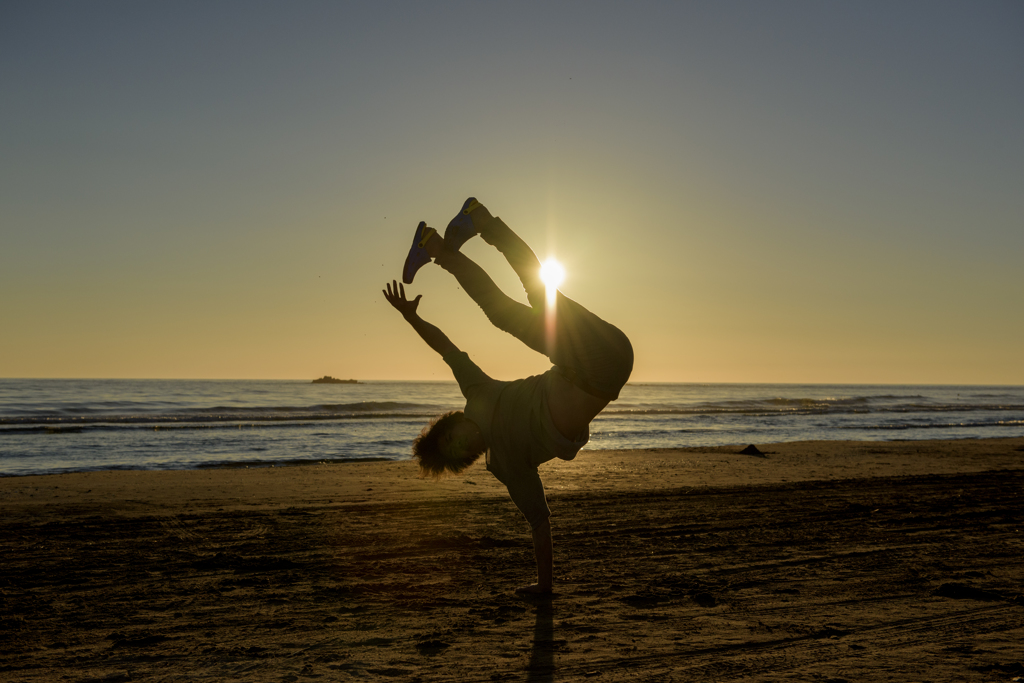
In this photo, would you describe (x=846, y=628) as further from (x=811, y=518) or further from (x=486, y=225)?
(x=811, y=518)

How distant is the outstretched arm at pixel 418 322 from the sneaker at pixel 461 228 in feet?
1.69

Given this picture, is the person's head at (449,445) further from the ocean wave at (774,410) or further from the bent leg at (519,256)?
the ocean wave at (774,410)

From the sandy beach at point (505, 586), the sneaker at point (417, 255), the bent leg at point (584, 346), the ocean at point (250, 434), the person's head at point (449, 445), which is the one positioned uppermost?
the sneaker at point (417, 255)

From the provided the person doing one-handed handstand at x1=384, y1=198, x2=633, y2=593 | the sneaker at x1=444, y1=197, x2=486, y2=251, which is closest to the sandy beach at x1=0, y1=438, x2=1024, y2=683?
the person doing one-handed handstand at x1=384, y1=198, x2=633, y2=593

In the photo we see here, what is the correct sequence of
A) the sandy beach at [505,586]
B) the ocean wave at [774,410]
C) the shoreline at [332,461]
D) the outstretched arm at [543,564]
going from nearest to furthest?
1. the sandy beach at [505,586]
2. the outstretched arm at [543,564]
3. the shoreline at [332,461]
4. the ocean wave at [774,410]

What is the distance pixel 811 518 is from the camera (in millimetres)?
8234

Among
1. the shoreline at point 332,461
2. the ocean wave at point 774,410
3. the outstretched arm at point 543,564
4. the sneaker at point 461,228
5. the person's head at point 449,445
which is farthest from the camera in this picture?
the ocean wave at point 774,410

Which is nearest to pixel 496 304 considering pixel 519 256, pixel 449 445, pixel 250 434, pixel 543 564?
pixel 519 256

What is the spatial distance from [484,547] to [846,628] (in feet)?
11.3

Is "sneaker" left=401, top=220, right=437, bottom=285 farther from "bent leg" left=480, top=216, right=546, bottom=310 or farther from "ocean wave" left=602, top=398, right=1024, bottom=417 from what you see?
"ocean wave" left=602, top=398, right=1024, bottom=417

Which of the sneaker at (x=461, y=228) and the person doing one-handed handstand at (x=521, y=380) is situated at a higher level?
the sneaker at (x=461, y=228)

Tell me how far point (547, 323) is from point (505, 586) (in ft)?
8.67

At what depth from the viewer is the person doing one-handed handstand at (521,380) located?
3.50 metres

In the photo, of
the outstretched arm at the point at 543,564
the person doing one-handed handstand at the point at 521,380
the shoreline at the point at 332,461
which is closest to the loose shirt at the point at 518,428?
the person doing one-handed handstand at the point at 521,380
